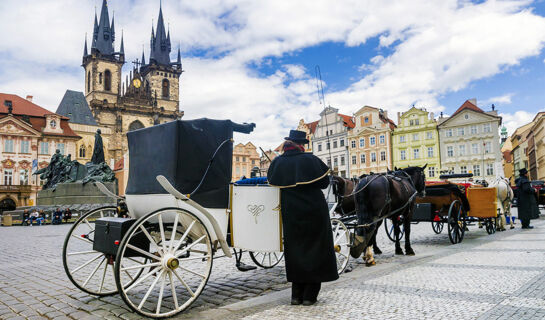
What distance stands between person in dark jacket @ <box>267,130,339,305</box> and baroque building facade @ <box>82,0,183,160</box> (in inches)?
2758

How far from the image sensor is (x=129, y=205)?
15.2 ft

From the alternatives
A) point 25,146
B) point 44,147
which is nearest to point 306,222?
point 25,146

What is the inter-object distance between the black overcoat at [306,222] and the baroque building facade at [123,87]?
70.1 m

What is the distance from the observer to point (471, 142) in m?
46.8

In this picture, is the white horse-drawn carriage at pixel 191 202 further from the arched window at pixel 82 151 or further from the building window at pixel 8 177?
the arched window at pixel 82 151

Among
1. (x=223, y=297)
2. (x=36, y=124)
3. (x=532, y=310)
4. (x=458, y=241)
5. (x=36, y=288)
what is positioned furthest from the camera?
(x=36, y=124)

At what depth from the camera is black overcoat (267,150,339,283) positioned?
410cm

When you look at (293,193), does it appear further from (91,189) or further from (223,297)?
(91,189)

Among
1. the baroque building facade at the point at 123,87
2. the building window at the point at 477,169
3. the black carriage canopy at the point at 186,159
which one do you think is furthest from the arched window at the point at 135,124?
the black carriage canopy at the point at 186,159

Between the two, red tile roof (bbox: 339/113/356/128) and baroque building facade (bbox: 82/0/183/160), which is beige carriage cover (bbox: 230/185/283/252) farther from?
baroque building facade (bbox: 82/0/183/160)

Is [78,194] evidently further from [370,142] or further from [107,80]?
[107,80]

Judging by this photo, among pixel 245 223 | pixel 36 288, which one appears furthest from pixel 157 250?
pixel 36 288

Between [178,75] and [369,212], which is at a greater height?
[178,75]

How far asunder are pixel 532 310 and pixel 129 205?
165 inches
